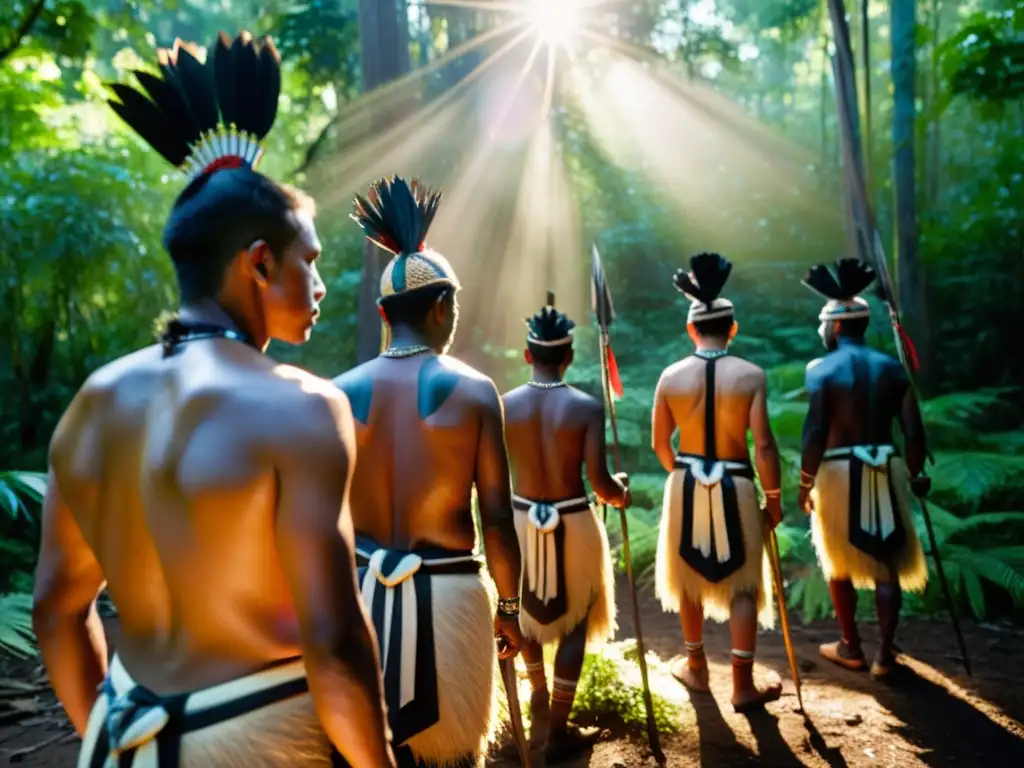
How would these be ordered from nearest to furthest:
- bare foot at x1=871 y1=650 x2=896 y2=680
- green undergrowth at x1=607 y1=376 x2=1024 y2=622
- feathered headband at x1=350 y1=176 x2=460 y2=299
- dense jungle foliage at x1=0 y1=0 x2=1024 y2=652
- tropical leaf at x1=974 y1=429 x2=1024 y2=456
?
feathered headband at x1=350 y1=176 x2=460 y2=299
bare foot at x1=871 y1=650 x2=896 y2=680
green undergrowth at x1=607 y1=376 x2=1024 y2=622
dense jungle foliage at x1=0 y1=0 x2=1024 y2=652
tropical leaf at x1=974 y1=429 x2=1024 y2=456

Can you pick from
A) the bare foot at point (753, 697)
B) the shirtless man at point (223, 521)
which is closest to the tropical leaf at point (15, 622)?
the shirtless man at point (223, 521)

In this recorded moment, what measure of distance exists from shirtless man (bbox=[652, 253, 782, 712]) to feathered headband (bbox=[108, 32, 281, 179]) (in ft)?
11.5

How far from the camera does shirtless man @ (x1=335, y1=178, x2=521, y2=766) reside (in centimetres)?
258

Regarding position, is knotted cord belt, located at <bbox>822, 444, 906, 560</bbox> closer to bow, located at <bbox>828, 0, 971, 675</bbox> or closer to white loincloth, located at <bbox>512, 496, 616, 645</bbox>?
white loincloth, located at <bbox>512, 496, 616, 645</bbox>

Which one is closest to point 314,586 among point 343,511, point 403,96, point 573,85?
point 343,511

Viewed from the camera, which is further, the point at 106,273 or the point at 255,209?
the point at 106,273

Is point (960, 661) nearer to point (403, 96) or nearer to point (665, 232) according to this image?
point (403, 96)

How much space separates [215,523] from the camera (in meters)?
1.27

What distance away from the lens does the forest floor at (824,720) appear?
4.04m

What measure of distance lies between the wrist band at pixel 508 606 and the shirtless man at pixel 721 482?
2230 millimetres

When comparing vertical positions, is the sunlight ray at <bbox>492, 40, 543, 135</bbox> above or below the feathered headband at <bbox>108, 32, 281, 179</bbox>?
above

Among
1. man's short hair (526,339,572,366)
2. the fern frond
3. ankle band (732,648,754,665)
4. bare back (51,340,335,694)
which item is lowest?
the fern frond

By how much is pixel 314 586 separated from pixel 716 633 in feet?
18.9

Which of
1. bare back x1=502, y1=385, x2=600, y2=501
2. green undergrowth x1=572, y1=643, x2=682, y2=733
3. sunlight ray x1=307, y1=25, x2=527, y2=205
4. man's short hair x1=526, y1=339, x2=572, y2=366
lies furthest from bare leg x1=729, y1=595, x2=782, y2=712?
sunlight ray x1=307, y1=25, x2=527, y2=205
